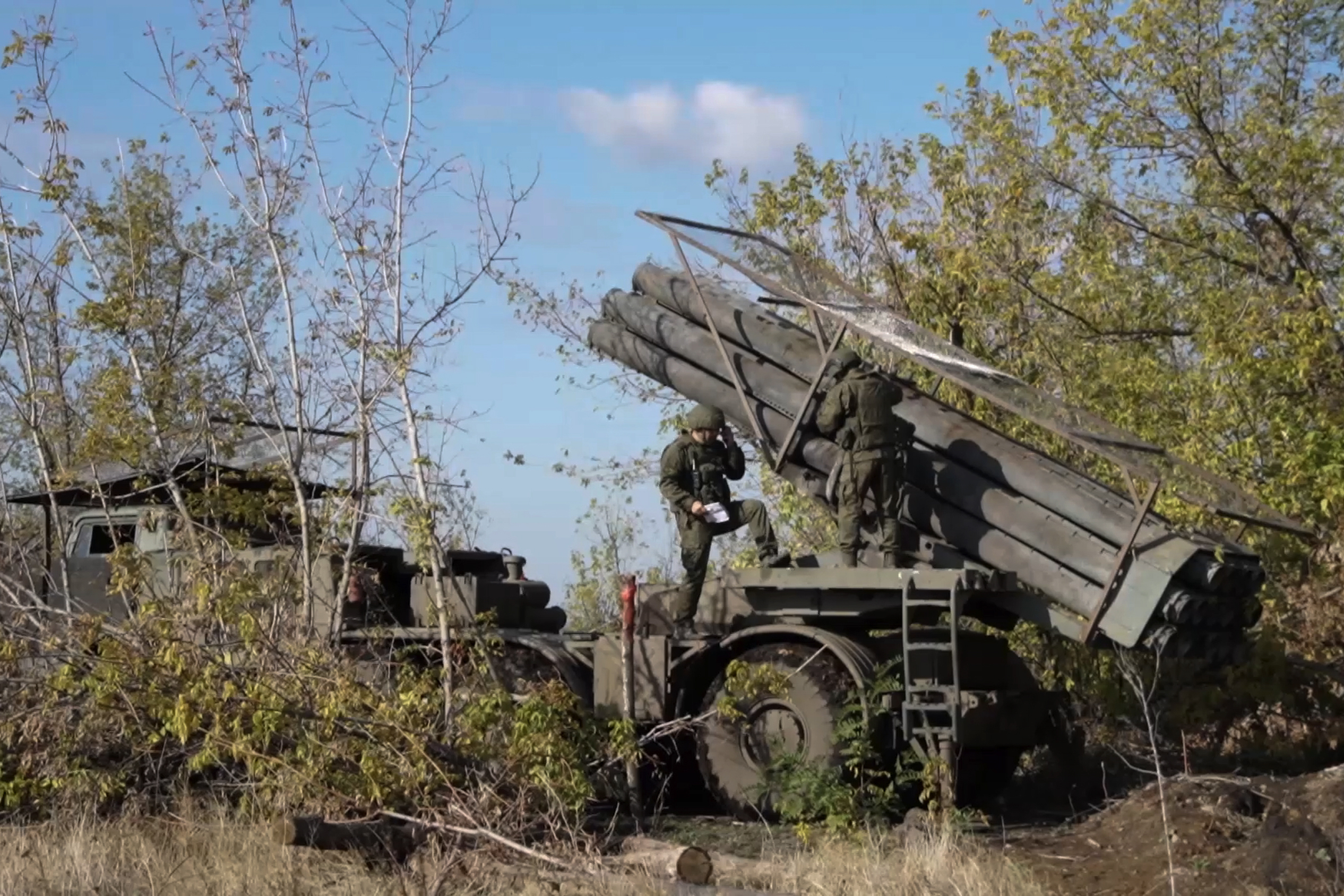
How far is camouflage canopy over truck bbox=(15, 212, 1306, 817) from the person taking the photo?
35.1 ft

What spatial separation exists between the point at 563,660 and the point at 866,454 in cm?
284

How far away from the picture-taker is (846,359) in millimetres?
11922

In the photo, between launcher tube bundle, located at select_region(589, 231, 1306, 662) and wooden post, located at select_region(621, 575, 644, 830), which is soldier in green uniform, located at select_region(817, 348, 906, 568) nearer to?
launcher tube bundle, located at select_region(589, 231, 1306, 662)

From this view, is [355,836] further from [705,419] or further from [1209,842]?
[1209,842]

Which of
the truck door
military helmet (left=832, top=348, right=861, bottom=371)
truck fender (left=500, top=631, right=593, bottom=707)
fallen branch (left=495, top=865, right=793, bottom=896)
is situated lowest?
fallen branch (left=495, top=865, right=793, bottom=896)

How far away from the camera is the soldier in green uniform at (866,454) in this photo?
11.4 metres

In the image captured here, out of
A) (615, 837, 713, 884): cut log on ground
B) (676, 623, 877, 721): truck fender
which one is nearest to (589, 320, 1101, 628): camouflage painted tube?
(676, 623, 877, 721): truck fender

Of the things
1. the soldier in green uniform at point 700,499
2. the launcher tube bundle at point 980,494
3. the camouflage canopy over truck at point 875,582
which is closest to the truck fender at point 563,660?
the camouflage canopy over truck at point 875,582

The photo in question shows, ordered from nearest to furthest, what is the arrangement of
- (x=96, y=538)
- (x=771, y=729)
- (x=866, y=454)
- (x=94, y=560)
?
(x=866, y=454) < (x=771, y=729) < (x=94, y=560) < (x=96, y=538)

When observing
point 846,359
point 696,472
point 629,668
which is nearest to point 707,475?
point 696,472

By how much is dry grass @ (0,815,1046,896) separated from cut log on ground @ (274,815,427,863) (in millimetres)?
119

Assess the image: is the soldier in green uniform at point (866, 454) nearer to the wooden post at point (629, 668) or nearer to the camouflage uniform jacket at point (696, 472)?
the camouflage uniform jacket at point (696, 472)

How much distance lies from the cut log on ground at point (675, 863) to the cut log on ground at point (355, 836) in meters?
1.17

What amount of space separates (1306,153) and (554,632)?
23.8 feet
